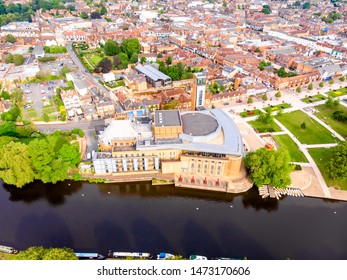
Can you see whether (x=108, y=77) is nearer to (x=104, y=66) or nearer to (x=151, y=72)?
(x=104, y=66)

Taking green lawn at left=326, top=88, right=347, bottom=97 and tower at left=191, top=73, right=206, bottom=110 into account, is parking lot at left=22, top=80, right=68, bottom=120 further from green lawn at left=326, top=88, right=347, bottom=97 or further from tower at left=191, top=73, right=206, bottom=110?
green lawn at left=326, top=88, right=347, bottom=97

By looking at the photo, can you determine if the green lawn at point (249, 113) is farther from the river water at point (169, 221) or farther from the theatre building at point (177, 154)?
the river water at point (169, 221)

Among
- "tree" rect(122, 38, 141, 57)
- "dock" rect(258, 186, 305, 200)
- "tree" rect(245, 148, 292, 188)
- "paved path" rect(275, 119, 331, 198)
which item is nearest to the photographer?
"tree" rect(245, 148, 292, 188)

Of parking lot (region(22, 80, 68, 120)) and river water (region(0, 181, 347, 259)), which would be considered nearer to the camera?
river water (region(0, 181, 347, 259))

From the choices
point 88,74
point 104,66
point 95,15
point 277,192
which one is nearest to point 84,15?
point 95,15

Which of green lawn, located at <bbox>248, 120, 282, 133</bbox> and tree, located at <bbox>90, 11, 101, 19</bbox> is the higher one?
tree, located at <bbox>90, 11, 101, 19</bbox>

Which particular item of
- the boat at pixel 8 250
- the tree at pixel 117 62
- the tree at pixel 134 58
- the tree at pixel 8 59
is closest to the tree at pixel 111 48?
the tree at pixel 134 58

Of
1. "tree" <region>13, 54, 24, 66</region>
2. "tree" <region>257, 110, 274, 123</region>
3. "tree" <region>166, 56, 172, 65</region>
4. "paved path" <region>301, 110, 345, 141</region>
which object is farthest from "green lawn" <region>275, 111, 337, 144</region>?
"tree" <region>13, 54, 24, 66</region>
